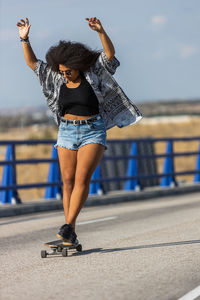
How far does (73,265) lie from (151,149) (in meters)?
17.1

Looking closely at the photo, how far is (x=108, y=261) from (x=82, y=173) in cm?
93

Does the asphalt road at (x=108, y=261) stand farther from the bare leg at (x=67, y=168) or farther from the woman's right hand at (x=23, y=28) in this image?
the woman's right hand at (x=23, y=28)

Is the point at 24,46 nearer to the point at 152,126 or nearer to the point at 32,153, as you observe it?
the point at 32,153

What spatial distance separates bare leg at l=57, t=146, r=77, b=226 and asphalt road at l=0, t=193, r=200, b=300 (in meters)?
0.61

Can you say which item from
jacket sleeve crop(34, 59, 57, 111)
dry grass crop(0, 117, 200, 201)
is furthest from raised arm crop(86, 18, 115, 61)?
dry grass crop(0, 117, 200, 201)

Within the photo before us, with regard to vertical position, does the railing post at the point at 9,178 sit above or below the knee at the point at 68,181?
below

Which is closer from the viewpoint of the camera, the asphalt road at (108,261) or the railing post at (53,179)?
the asphalt road at (108,261)

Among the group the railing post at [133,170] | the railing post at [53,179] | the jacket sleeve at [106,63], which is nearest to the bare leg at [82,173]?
the jacket sleeve at [106,63]

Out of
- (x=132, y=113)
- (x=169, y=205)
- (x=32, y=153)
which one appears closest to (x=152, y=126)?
(x=32, y=153)

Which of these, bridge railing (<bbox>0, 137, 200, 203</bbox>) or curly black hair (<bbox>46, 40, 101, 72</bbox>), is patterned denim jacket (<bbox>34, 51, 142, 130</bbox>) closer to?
curly black hair (<bbox>46, 40, 101, 72</bbox>)

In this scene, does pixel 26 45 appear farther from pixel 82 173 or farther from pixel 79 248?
pixel 79 248

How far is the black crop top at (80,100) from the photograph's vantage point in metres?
6.86

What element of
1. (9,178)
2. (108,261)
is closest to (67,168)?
(108,261)

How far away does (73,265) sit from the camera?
6.60 m
